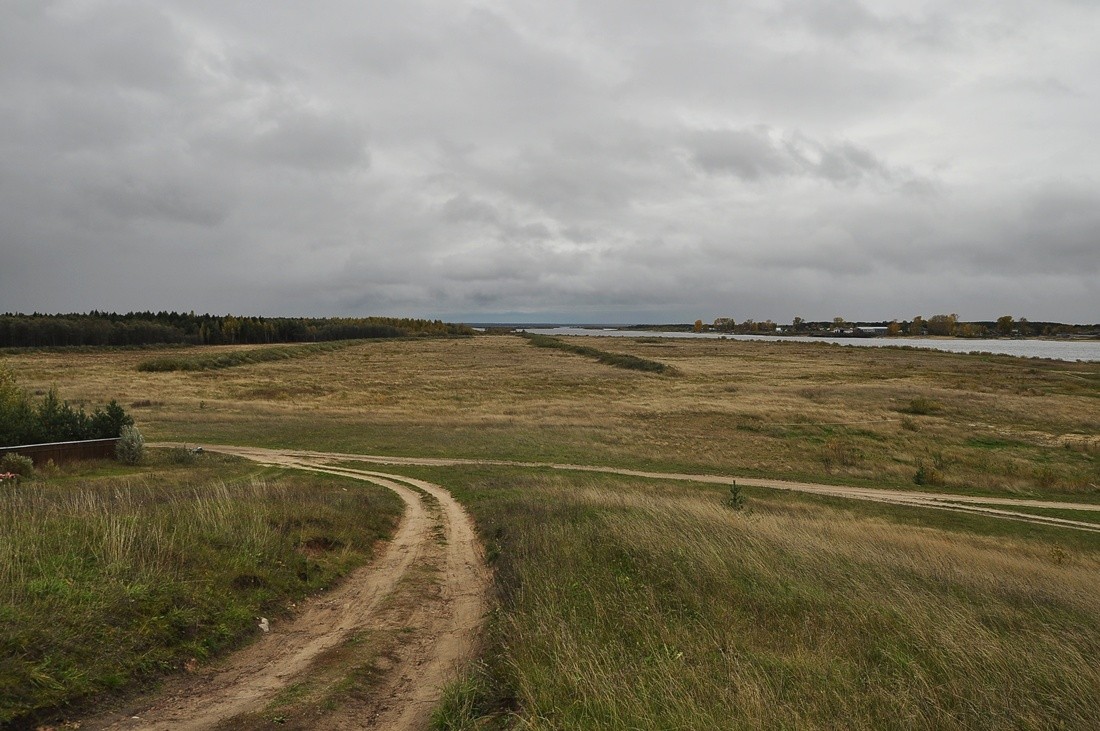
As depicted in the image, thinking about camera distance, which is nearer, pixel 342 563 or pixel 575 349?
pixel 342 563

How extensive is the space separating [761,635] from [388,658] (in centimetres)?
467

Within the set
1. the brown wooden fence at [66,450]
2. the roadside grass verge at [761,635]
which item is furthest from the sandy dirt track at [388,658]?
the brown wooden fence at [66,450]

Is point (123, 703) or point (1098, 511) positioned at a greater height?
point (123, 703)

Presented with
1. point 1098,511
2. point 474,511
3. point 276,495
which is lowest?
point 1098,511

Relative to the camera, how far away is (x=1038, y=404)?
189ft

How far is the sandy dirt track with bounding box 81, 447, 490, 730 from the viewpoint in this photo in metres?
6.26

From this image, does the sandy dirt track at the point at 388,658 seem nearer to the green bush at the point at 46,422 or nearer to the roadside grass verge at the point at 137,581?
the roadside grass verge at the point at 137,581

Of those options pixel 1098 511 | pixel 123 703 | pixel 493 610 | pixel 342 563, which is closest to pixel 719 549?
pixel 493 610

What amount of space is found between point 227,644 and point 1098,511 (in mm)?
32003

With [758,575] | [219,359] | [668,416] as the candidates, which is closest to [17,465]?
[758,575]

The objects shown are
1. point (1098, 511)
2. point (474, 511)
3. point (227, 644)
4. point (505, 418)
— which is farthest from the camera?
point (505, 418)

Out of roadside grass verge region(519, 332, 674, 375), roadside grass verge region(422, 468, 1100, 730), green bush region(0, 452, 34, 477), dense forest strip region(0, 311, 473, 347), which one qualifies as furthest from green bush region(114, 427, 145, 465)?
dense forest strip region(0, 311, 473, 347)

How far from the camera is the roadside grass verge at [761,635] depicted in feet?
18.3

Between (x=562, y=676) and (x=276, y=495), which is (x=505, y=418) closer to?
(x=276, y=495)
